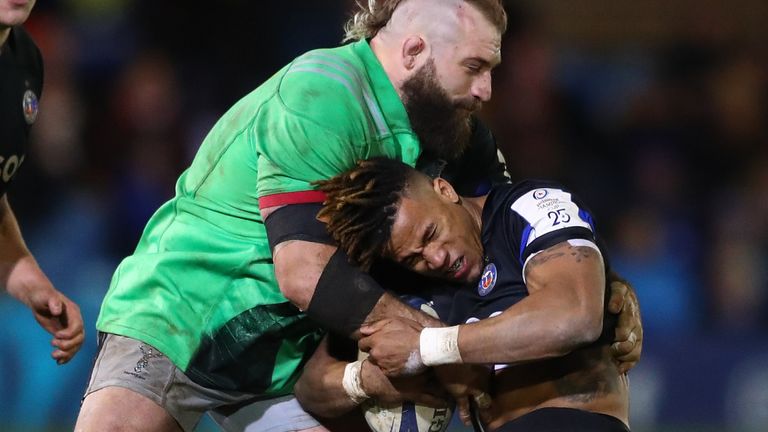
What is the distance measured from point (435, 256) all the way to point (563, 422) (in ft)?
2.08

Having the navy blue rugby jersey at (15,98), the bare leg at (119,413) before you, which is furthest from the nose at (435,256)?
the navy blue rugby jersey at (15,98)

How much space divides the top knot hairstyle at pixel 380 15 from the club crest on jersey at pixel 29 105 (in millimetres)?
1332

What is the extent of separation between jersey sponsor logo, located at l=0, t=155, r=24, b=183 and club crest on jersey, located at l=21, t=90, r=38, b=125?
0.16 metres

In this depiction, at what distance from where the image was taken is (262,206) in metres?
3.80

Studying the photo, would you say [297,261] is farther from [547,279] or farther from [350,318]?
[547,279]

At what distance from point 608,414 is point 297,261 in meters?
1.02

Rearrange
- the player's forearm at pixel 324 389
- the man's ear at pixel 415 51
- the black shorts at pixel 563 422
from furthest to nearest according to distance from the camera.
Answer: the man's ear at pixel 415 51, the player's forearm at pixel 324 389, the black shorts at pixel 563 422

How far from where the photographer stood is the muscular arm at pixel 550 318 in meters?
3.40

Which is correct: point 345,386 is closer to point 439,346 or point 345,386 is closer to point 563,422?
point 439,346

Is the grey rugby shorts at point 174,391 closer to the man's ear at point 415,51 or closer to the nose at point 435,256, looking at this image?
the nose at point 435,256

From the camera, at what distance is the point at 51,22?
9.16 metres

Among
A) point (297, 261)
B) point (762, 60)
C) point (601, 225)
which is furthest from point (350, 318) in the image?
point (762, 60)

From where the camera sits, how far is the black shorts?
3.51 m

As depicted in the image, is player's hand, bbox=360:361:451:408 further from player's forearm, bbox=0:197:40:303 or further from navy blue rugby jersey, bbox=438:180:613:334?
player's forearm, bbox=0:197:40:303
